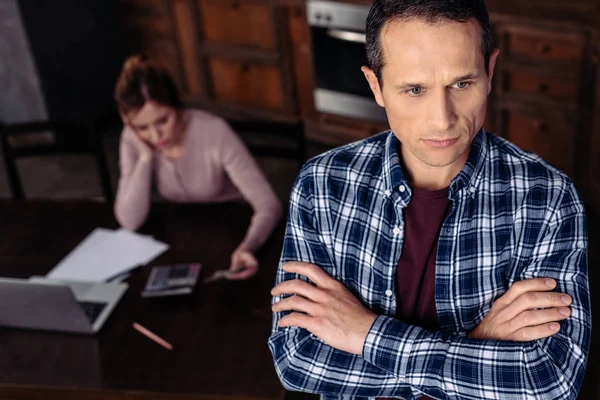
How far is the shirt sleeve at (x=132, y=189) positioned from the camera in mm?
2256

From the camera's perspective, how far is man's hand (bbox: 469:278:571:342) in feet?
3.66

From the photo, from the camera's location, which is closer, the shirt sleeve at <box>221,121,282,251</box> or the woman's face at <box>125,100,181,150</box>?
the shirt sleeve at <box>221,121,282,251</box>

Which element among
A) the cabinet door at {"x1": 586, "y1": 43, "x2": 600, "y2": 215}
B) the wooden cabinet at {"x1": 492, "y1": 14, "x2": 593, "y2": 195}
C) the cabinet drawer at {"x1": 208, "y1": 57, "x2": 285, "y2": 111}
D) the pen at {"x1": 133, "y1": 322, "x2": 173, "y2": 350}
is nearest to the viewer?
the pen at {"x1": 133, "y1": 322, "x2": 173, "y2": 350}

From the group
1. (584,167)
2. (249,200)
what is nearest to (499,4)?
(584,167)

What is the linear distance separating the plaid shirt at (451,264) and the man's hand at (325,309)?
20mm

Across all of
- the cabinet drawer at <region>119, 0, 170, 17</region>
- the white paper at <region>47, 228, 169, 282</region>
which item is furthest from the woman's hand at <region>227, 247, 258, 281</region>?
the cabinet drawer at <region>119, 0, 170, 17</region>

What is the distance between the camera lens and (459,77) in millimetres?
995

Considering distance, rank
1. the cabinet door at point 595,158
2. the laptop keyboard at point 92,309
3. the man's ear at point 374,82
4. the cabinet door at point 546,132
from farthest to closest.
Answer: the cabinet door at point 546,132, the cabinet door at point 595,158, the laptop keyboard at point 92,309, the man's ear at point 374,82

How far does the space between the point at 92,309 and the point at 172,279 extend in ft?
0.73

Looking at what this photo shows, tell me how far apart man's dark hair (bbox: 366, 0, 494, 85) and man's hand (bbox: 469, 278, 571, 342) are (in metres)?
0.35

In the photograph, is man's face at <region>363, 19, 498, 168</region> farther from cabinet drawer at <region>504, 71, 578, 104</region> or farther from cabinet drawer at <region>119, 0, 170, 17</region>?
cabinet drawer at <region>119, 0, 170, 17</region>

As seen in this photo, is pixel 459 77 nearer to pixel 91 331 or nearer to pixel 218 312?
pixel 218 312

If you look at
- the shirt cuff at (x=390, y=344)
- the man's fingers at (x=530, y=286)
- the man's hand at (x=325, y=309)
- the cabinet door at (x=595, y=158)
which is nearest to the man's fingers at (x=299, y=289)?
the man's hand at (x=325, y=309)

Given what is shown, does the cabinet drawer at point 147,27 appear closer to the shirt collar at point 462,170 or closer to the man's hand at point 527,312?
the shirt collar at point 462,170
